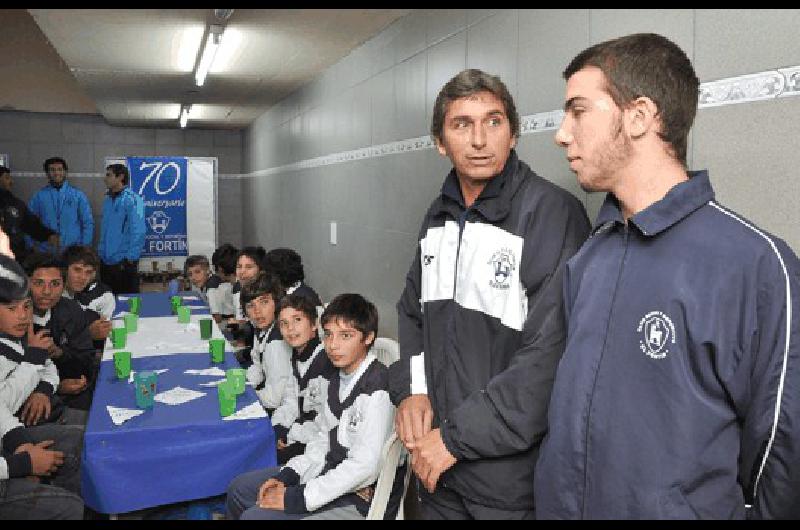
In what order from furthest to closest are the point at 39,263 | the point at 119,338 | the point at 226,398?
the point at 39,263 → the point at 119,338 → the point at 226,398

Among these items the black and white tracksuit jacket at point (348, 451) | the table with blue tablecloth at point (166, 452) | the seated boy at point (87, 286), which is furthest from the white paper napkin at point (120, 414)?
the seated boy at point (87, 286)

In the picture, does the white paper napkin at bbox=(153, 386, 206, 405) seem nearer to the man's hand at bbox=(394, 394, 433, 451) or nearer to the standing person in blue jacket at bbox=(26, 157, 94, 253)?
the man's hand at bbox=(394, 394, 433, 451)

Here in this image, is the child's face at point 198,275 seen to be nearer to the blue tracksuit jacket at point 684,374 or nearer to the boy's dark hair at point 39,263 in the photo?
the boy's dark hair at point 39,263

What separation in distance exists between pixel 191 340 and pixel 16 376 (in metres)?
0.94

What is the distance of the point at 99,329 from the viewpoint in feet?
13.6

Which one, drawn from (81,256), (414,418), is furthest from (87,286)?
(414,418)

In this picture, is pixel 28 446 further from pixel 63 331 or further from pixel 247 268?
pixel 247 268

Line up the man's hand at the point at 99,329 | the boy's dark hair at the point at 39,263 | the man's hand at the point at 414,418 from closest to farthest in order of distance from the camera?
the man's hand at the point at 414,418
the boy's dark hair at the point at 39,263
the man's hand at the point at 99,329

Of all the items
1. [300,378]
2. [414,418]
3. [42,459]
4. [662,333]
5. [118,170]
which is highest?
[118,170]

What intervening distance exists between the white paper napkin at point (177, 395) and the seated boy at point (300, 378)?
1.57 ft

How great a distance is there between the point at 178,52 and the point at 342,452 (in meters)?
3.59

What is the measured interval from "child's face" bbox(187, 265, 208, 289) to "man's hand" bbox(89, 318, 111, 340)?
1.94m

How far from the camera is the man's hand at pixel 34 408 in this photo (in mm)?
3045
